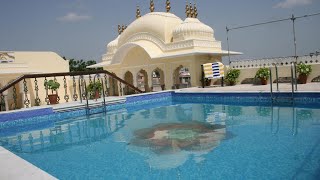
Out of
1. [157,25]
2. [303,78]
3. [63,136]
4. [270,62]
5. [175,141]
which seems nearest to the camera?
[175,141]

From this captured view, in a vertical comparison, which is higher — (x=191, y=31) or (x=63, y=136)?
(x=191, y=31)

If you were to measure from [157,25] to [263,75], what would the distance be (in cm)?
792

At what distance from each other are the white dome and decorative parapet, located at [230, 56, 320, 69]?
477 cm

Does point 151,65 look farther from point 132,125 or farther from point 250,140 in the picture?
point 250,140

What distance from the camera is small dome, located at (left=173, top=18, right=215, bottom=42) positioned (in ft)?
62.8

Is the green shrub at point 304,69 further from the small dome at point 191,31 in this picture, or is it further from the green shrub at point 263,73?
the small dome at point 191,31

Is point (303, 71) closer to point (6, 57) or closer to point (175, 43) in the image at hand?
point (175, 43)

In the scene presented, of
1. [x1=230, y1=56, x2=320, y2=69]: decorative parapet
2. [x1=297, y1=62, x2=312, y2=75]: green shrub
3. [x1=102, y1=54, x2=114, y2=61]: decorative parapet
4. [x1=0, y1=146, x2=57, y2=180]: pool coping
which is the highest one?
[x1=102, y1=54, x2=114, y2=61]: decorative parapet

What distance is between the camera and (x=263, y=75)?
16609mm

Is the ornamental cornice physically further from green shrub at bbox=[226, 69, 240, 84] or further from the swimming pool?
the swimming pool

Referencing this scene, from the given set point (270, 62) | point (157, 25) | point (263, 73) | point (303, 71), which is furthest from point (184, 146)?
point (157, 25)

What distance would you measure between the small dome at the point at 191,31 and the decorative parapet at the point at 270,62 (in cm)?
257

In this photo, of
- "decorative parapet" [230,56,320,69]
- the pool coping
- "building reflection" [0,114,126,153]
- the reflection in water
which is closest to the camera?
the pool coping

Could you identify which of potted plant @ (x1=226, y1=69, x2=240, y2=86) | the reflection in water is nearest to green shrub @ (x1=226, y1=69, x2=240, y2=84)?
potted plant @ (x1=226, y1=69, x2=240, y2=86)
